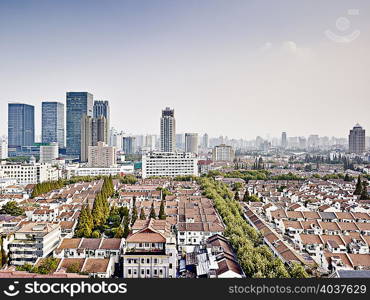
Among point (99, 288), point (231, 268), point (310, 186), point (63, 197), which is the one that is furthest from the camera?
point (310, 186)

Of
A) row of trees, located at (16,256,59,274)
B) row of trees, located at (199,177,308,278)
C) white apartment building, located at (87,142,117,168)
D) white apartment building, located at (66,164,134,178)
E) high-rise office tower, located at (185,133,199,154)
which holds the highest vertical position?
high-rise office tower, located at (185,133,199,154)

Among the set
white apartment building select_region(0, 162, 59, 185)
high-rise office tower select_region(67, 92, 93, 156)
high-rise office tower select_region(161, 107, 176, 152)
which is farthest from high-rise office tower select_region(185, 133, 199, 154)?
white apartment building select_region(0, 162, 59, 185)

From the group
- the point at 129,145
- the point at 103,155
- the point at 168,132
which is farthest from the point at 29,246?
the point at 129,145

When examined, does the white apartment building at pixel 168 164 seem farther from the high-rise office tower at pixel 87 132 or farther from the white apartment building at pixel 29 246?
the high-rise office tower at pixel 87 132

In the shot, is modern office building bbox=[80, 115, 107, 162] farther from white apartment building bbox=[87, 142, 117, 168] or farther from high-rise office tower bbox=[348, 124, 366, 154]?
high-rise office tower bbox=[348, 124, 366, 154]

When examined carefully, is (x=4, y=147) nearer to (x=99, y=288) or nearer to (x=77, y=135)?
(x=77, y=135)

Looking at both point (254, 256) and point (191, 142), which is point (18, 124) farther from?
point (254, 256)

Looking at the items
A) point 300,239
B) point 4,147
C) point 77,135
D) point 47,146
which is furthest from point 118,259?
point 77,135
